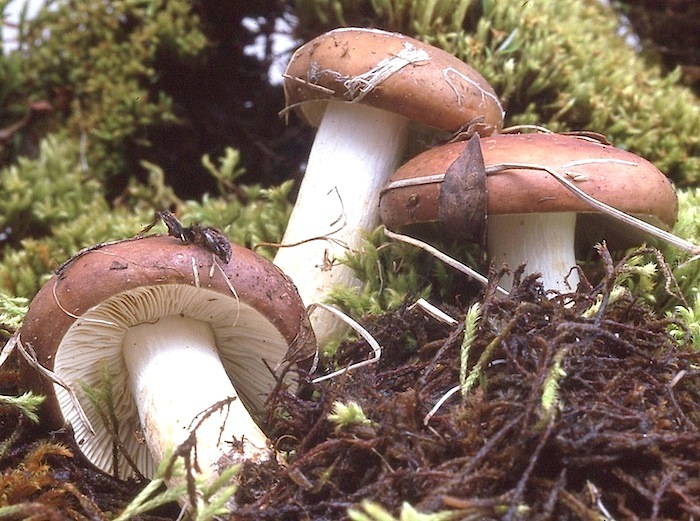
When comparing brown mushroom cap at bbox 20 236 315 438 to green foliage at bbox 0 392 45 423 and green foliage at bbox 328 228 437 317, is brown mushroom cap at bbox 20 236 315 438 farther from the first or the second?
green foliage at bbox 328 228 437 317

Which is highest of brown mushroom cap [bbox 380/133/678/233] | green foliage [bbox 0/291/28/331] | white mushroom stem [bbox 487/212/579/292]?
brown mushroom cap [bbox 380/133/678/233]

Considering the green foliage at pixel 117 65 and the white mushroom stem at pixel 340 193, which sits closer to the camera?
the white mushroom stem at pixel 340 193

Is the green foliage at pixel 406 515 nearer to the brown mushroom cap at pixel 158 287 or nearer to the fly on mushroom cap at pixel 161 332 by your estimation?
the fly on mushroom cap at pixel 161 332

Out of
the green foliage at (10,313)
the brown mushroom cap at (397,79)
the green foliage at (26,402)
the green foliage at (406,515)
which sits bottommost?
the green foliage at (26,402)

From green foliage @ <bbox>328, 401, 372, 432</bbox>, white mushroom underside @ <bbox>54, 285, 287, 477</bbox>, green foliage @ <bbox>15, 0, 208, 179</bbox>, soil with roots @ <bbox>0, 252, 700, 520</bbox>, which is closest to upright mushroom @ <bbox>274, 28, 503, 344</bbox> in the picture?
white mushroom underside @ <bbox>54, 285, 287, 477</bbox>

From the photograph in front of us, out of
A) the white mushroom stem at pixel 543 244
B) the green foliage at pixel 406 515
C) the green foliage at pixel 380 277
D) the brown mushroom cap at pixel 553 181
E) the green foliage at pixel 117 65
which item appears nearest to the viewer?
the green foliage at pixel 406 515

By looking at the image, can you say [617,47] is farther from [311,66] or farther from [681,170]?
[311,66]

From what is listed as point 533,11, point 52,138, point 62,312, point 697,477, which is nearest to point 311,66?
point 62,312

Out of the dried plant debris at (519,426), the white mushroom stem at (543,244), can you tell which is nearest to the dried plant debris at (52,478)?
the dried plant debris at (519,426)
